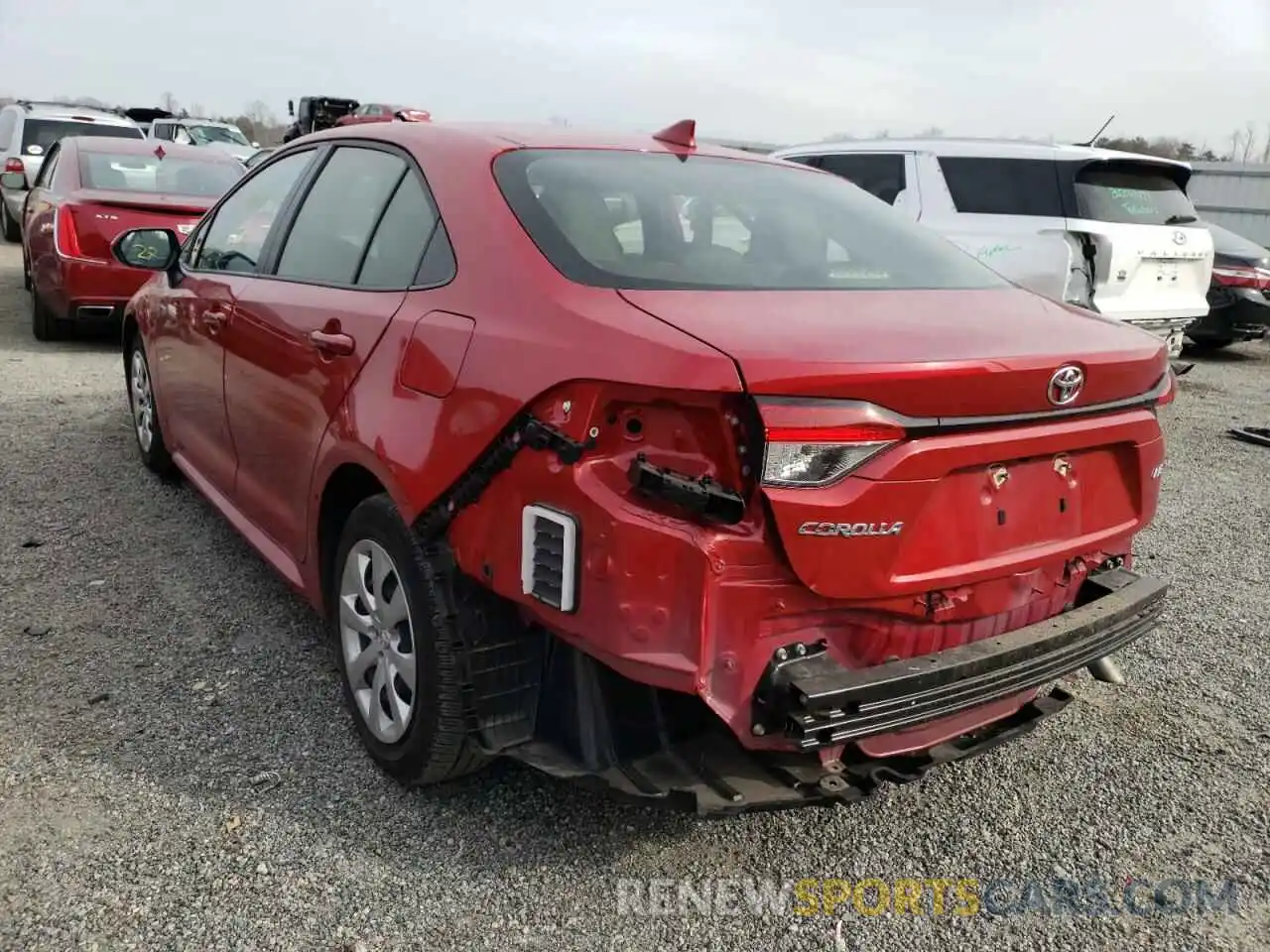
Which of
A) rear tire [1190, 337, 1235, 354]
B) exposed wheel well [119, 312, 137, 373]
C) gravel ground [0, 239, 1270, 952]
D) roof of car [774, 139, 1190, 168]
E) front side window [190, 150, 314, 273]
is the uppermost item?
roof of car [774, 139, 1190, 168]

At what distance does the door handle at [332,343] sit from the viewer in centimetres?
276

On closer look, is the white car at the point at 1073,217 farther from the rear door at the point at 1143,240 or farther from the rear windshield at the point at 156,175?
the rear windshield at the point at 156,175

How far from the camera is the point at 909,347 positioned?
2.11m

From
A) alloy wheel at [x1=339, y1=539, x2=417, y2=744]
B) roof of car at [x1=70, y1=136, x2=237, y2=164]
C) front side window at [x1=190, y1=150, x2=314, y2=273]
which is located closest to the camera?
alloy wheel at [x1=339, y1=539, x2=417, y2=744]

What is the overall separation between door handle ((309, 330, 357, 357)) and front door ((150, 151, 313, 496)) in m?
0.81

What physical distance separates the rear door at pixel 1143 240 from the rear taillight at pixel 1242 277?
2733 millimetres

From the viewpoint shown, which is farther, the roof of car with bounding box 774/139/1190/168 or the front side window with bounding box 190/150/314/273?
the roof of car with bounding box 774/139/1190/168

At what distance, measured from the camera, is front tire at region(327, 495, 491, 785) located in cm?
242

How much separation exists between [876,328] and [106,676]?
2550 millimetres

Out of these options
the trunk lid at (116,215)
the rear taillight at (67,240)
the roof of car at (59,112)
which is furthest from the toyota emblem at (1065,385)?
the roof of car at (59,112)

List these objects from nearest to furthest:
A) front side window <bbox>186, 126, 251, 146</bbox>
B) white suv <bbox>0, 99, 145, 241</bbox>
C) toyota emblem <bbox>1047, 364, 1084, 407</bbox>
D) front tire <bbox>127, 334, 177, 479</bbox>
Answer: toyota emblem <bbox>1047, 364, 1084, 407</bbox> → front tire <bbox>127, 334, 177, 479</bbox> → white suv <bbox>0, 99, 145, 241</bbox> → front side window <bbox>186, 126, 251, 146</bbox>

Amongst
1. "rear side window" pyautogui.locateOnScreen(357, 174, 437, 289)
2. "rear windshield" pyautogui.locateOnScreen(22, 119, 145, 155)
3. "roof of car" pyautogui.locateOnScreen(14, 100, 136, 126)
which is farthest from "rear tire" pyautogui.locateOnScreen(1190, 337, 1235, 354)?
"roof of car" pyautogui.locateOnScreen(14, 100, 136, 126)

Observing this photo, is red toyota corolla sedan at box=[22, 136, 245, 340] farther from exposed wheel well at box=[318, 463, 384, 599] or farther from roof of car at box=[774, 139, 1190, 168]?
exposed wheel well at box=[318, 463, 384, 599]

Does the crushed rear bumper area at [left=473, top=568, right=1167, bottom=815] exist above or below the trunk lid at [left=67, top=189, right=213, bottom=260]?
below
